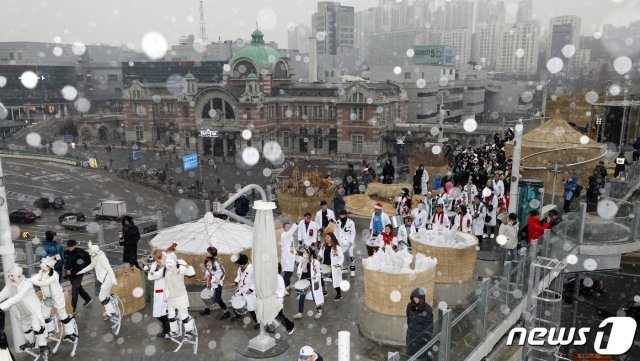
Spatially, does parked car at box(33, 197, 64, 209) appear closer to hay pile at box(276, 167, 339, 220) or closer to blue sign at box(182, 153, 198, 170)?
blue sign at box(182, 153, 198, 170)

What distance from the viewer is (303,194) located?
584 inches

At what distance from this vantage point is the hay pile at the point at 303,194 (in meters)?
14.8

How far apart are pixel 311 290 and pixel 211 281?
5.98 ft

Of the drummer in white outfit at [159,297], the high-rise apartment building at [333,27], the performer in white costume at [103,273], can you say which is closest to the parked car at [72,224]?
the performer in white costume at [103,273]

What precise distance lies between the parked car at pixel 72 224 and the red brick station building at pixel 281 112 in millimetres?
23907

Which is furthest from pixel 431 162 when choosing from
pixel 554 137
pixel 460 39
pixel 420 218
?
pixel 460 39

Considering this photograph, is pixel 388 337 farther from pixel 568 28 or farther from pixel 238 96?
pixel 568 28

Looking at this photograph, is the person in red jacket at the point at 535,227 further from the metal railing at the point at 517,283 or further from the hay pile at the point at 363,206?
the hay pile at the point at 363,206

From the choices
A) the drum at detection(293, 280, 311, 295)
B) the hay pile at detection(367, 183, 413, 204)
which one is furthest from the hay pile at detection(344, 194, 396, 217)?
the drum at detection(293, 280, 311, 295)

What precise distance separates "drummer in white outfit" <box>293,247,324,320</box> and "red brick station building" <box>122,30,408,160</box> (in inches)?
1852

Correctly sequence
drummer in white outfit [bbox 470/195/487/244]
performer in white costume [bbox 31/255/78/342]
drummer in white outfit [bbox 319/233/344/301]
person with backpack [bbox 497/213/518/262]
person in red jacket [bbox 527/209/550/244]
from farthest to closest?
drummer in white outfit [bbox 470/195/487/244] < person in red jacket [bbox 527/209/550/244] < person with backpack [bbox 497/213/518/262] < drummer in white outfit [bbox 319/233/344/301] < performer in white costume [bbox 31/255/78/342]

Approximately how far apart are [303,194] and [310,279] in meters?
5.81

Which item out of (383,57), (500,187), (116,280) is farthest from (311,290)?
(383,57)

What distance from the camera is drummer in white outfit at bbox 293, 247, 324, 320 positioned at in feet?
30.0
